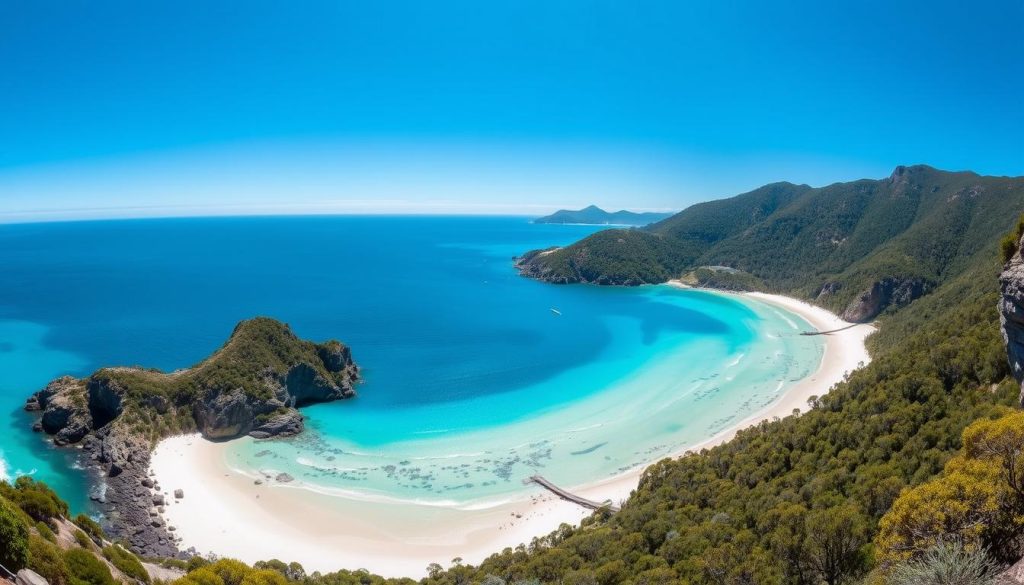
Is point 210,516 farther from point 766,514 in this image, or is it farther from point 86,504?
point 766,514

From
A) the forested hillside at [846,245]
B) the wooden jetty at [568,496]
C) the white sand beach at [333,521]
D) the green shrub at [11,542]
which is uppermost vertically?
the forested hillside at [846,245]

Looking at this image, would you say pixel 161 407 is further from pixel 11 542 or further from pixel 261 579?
pixel 11 542

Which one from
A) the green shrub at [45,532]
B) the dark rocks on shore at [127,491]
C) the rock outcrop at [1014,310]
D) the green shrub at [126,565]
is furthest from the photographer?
the dark rocks on shore at [127,491]

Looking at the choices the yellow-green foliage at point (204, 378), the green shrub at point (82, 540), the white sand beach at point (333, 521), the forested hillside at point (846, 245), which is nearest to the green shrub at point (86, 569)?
the green shrub at point (82, 540)

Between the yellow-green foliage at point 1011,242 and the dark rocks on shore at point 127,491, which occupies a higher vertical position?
the yellow-green foliage at point 1011,242

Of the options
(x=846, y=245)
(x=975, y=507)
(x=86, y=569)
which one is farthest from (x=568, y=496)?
(x=846, y=245)

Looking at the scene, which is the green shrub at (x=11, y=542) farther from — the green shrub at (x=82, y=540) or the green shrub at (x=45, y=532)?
the green shrub at (x=82, y=540)

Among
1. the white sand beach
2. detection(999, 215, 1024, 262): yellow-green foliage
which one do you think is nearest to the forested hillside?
detection(999, 215, 1024, 262): yellow-green foliage
